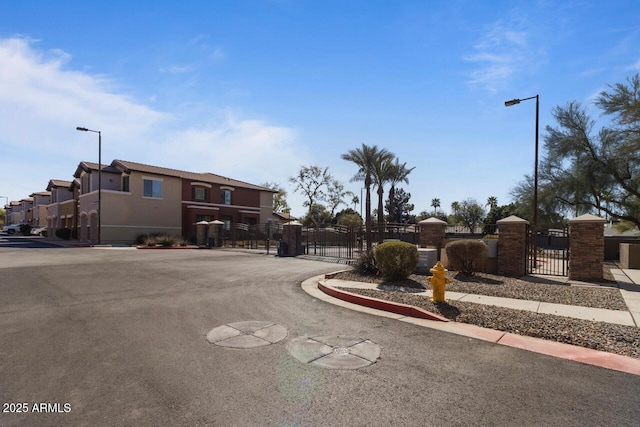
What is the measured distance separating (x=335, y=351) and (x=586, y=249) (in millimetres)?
10452

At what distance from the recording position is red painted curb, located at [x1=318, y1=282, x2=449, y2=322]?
729 centimetres

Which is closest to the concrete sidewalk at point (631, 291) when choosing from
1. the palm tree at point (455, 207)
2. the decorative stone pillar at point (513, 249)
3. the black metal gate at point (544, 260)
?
the black metal gate at point (544, 260)

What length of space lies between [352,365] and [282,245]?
1893 centimetres

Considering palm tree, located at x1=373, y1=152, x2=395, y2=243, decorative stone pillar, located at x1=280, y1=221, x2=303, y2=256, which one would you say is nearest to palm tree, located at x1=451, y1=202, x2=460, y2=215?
palm tree, located at x1=373, y1=152, x2=395, y2=243

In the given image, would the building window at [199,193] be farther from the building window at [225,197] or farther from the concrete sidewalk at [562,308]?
the concrete sidewalk at [562,308]

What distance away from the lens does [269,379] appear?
167 inches

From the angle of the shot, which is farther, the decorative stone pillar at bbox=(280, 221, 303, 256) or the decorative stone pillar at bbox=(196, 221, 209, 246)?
the decorative stone pillar at bbox=(196, 221, 209, 246)

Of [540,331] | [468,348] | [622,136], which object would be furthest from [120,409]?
[622,136]

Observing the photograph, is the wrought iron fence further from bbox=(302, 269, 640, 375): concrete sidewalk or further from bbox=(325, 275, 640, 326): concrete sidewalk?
bbox=(325, 275, 640, 326): concrete sidewalk

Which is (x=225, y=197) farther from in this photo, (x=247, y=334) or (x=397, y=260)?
(x=247, y=334)

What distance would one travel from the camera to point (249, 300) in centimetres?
862

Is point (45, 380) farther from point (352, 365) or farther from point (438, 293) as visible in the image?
point (438, 293)

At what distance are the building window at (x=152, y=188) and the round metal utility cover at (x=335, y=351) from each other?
3424cm

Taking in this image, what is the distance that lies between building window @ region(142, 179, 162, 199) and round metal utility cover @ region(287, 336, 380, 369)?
112 ft
